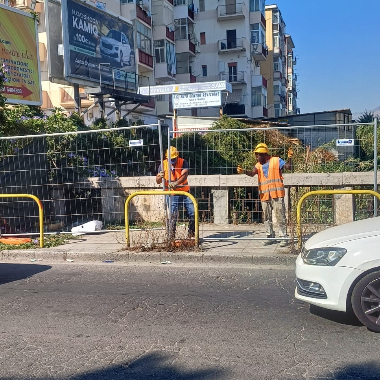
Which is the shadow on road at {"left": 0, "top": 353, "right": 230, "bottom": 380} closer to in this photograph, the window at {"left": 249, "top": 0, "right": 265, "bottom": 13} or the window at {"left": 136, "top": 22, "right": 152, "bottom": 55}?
the window at {"left": 136, "top": 22, "right": 152, "bottom": 55}

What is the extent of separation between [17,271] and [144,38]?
115 ft

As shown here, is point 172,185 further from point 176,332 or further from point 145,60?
point 145,60

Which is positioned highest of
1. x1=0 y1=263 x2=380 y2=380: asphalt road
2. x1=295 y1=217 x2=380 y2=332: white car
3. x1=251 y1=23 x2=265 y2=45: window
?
x1=251 y1=23 x2=265 y2=45: window

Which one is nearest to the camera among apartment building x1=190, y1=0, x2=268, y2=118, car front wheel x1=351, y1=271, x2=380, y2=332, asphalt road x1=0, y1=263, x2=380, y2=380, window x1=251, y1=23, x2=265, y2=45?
asphalt road x1=0, y1=263, x2=380, y2=380

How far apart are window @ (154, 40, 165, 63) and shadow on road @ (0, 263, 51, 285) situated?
3576cm

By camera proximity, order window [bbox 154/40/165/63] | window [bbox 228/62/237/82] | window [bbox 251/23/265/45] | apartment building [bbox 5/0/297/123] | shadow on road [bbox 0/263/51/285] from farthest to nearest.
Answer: window [bbox 251/23/265/45] < window [bbox 228/62/237/82] < apartment building [bbox 5/0/297/123] < window [bbox 154/40/165/63] < shadow on road [bbox 0/263/51/285]

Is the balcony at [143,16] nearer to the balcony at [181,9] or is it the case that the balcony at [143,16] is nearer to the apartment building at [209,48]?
the apartment building at [209,48]

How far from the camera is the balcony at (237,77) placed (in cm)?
4938

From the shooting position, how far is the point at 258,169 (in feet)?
26.5

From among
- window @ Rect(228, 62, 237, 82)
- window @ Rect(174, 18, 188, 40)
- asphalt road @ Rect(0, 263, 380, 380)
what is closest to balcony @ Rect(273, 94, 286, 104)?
window @ Rect(228, 62, 237, 82)

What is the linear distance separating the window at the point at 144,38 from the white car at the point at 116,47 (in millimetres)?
13025

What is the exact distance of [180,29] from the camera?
4684 cm

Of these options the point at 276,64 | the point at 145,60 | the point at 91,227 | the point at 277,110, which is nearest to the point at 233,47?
the point at 145,60

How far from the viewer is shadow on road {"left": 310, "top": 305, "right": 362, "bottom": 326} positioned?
463cm
